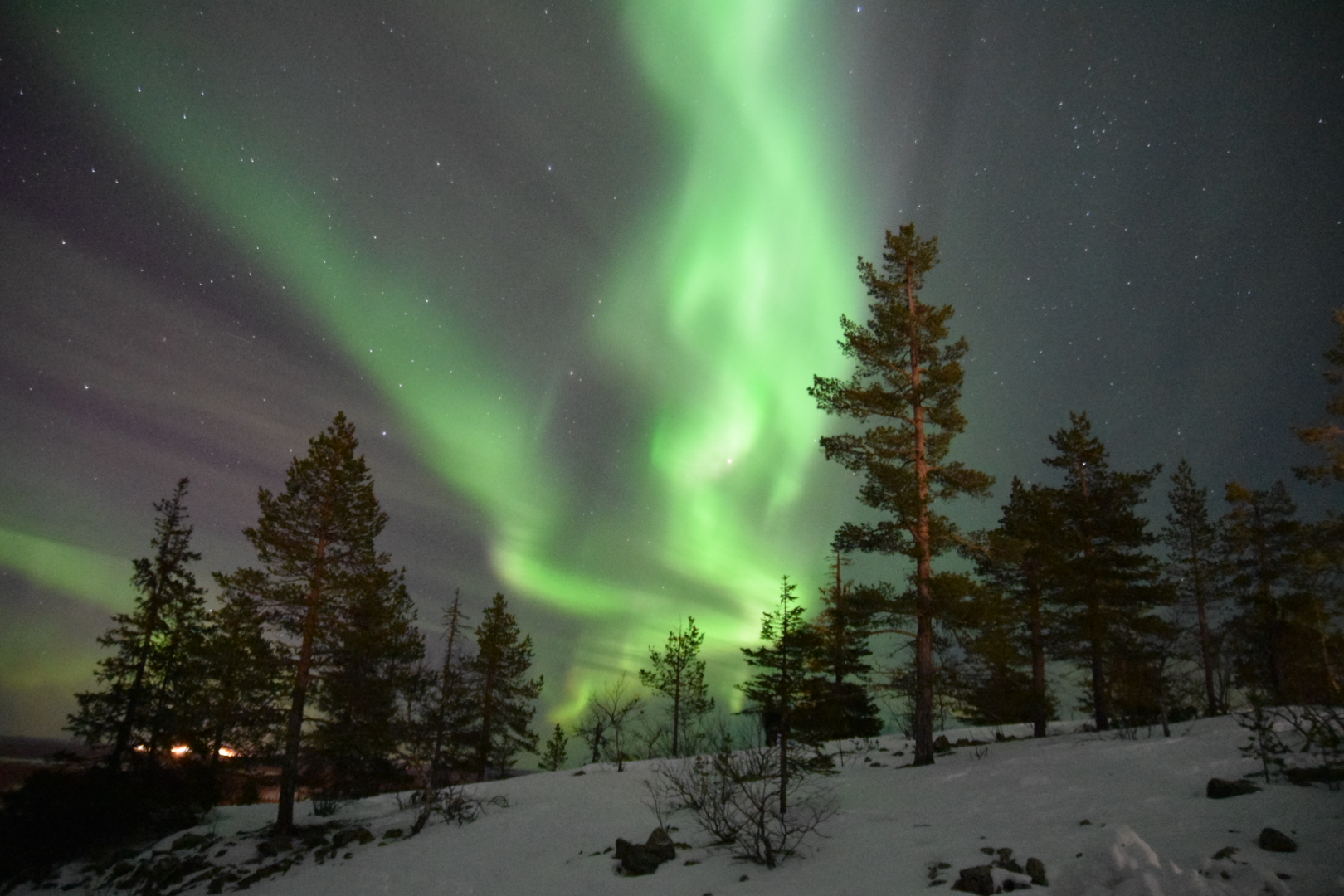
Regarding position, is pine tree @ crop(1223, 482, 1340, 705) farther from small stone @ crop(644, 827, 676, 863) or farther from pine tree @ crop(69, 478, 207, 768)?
pine tree @ crop(69, 478, 207, 768)

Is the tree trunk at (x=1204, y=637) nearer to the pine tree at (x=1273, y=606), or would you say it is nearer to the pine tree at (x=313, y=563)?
the pine tree at (x=1273, y=606)

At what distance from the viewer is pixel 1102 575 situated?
22.8m

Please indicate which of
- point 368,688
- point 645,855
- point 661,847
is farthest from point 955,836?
point 368,688

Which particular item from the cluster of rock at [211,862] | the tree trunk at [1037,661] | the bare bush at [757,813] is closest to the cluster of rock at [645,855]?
the bare bush at [757,813]

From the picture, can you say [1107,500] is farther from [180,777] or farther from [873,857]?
[180,777]

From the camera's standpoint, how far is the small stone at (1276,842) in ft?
22.2

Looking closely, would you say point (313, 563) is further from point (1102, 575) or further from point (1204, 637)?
point (1204, 637)

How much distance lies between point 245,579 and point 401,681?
680 centimetres

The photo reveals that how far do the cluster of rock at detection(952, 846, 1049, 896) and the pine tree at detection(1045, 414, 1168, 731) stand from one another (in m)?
17.1

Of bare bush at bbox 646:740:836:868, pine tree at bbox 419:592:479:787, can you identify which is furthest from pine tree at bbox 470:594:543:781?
bare bush at bbox 646:740:836:868

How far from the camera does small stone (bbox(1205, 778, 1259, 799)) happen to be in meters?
9.27

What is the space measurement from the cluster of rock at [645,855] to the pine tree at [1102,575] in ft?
55.9

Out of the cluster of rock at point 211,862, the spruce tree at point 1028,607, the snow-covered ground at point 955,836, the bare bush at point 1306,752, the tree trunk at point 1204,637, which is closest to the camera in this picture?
the snow-covered ground at point 955,836

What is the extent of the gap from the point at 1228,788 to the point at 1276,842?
3310 millimetres
